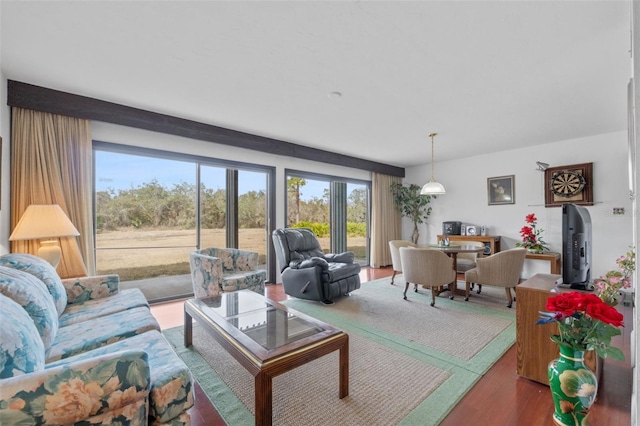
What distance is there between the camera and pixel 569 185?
4.69m

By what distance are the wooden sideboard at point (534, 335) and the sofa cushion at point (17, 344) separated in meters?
2.73

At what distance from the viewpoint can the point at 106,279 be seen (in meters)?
2.54

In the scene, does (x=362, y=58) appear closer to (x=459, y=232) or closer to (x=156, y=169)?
(x=156, y=169)

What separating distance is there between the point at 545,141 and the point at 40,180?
7.05m

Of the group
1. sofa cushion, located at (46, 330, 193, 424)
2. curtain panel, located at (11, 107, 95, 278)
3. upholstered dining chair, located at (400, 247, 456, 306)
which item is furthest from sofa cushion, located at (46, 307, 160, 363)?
upholstered dining chair, located at (400, 247, 456, 306)

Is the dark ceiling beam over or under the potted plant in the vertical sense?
over

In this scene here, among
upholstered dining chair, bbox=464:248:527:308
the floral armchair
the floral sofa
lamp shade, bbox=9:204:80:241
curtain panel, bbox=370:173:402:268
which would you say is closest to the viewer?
the floral sofa

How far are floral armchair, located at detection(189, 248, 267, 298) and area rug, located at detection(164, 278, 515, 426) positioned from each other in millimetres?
497

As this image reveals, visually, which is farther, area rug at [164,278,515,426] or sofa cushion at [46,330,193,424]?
area rug at [164,278,515,426]

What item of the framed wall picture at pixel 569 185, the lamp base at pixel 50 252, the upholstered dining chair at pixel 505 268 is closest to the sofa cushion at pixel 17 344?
the lamp base at pixel 50 252

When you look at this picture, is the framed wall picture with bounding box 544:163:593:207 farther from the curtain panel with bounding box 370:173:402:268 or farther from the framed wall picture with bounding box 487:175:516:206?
the curtain panel with bounding box 370:173:402:268

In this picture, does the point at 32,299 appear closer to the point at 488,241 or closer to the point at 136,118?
the point at 136,118

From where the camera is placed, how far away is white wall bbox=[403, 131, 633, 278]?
4.30 m

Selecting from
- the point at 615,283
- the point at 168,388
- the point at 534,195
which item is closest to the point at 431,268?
the point at 615,283
